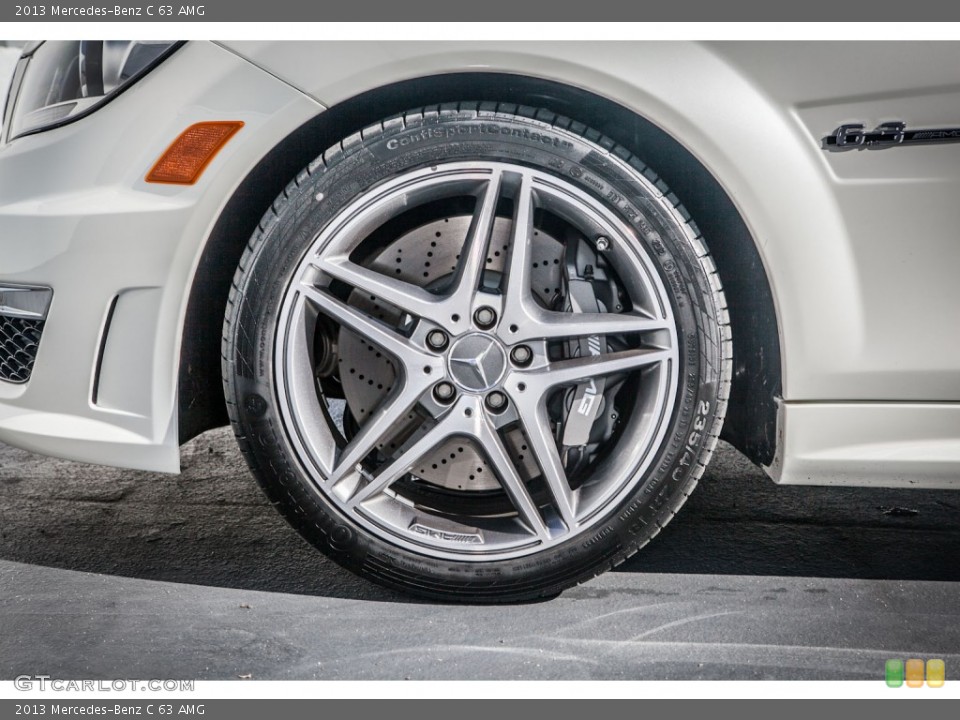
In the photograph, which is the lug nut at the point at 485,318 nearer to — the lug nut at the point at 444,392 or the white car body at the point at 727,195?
the lug nut at the point at 444,392

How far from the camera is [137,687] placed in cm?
136

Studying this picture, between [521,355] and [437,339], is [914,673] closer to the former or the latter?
[521,355]

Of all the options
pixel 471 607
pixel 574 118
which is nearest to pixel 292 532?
pixel 471 607

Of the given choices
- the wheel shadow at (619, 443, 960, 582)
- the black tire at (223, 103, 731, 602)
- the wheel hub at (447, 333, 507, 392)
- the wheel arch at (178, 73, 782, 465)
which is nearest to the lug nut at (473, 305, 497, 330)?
the wheel hub at (447, 333, 507, 392)

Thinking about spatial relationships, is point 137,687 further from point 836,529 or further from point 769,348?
point 836,529

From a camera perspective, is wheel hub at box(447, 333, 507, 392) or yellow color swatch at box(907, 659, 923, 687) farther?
wheel hub at box(447, 333, 507, 392)

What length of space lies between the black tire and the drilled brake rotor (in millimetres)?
165

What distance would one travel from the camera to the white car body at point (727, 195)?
53.8 inches

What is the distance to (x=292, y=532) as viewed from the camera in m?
1.86

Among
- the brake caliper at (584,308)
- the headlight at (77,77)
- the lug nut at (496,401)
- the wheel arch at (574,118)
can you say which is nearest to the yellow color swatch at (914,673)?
the wheel arch at (574,118)

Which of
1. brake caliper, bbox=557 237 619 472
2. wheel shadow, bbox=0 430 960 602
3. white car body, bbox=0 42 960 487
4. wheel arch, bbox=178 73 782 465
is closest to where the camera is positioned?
white car body, bbox=0 42 960 487

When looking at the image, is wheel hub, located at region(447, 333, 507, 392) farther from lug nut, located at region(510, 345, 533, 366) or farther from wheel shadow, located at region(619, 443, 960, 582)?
wheel shadow, located at region(619, 443, 960, 582)

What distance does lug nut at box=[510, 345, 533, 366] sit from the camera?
149cm

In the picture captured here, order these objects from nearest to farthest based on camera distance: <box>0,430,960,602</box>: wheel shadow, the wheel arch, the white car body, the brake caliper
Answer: the white car body → the wheel arch → the brake caliper → <box>0,430,960,602</box>: wheel shadow
